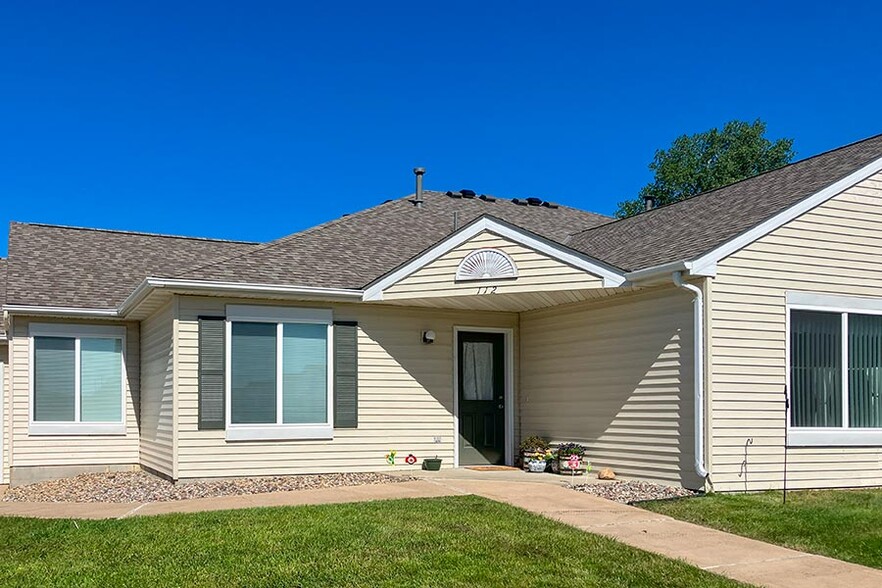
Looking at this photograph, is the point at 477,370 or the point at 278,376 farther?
the point at 477,370

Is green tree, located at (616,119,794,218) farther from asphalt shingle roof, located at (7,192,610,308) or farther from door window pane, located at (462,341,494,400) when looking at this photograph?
door window pane, located at (462,341,494,400)

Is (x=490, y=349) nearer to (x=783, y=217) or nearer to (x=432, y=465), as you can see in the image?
(x=432, y=465)

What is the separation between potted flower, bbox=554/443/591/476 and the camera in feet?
39.6

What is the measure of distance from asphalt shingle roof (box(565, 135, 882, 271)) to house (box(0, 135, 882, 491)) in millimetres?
65

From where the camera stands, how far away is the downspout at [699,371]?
10.2 metres

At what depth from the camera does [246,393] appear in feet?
38.9

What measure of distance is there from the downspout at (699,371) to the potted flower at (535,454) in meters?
2.92

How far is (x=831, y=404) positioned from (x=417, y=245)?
23.8ft

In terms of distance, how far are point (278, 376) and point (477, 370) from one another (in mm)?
3433

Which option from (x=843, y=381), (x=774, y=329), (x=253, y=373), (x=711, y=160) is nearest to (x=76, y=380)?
(x=253, y=373)

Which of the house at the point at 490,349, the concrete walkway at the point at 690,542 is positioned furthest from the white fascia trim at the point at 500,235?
the concrete walkway at the point at 690,542

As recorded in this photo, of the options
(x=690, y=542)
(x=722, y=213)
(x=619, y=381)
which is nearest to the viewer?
(x=690, y=542)

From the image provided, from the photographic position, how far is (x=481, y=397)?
13742 mm

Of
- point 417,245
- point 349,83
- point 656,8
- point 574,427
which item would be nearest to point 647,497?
point 574,427
